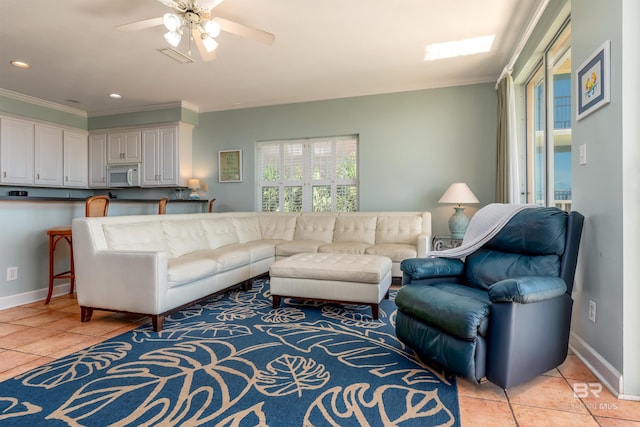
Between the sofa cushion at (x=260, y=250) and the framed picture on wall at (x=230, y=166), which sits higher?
the framed picture on wall at (x=230, y=166)

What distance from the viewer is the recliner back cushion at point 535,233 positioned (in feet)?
6.70

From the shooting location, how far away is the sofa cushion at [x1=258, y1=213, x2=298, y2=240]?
5125 millimetres

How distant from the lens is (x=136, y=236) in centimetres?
312

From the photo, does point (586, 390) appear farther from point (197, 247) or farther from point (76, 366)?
point (197, 247)

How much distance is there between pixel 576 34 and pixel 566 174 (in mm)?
1112

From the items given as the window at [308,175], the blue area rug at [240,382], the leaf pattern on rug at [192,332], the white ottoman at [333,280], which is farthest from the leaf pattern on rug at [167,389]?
the window at [308,175]

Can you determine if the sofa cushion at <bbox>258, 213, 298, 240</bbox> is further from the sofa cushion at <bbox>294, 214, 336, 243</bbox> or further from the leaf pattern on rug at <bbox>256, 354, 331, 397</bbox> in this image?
the leaf pattern on rug at <bbox>256, 354, 331, 397</bbox>

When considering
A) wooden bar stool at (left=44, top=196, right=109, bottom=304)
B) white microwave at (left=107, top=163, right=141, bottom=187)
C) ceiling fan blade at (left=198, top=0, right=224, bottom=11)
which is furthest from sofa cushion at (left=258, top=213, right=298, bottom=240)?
ceiling fan blade at (left=198, top=0, right=224, bottom=11)

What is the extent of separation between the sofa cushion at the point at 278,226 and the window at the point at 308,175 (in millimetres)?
545

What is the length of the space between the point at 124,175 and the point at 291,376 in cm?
574

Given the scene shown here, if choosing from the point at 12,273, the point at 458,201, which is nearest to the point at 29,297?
the point at 12,273

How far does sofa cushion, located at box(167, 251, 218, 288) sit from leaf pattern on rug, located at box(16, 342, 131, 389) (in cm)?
57

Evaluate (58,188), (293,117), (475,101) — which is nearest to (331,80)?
(293,117)

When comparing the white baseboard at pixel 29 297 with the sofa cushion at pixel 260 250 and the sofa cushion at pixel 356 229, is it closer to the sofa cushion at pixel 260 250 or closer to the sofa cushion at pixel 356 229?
the sofa cushion at pixel 260 250
